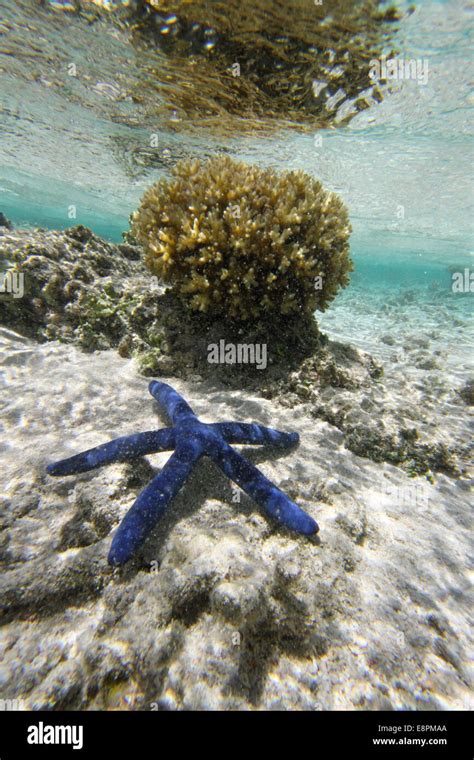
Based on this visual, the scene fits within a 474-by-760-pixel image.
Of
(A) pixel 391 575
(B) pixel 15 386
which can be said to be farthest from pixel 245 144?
(A) pixel 391 575

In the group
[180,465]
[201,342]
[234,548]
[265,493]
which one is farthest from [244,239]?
[234,548]

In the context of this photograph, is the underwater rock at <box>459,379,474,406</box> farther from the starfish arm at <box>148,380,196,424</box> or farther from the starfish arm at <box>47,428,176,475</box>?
the starfish arm at <box>47,428,176,475</box>

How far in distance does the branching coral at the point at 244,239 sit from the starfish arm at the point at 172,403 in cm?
142

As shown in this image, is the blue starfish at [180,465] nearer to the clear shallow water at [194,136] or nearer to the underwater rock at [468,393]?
the underwater rock at [468,393]

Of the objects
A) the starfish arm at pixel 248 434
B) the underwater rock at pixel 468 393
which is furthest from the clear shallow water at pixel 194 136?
the starfish arm at pixel 248 434

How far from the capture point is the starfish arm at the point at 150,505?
87.7 inches

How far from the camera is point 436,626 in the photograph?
239 cm

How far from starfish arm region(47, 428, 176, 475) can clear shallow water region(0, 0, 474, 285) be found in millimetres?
9978

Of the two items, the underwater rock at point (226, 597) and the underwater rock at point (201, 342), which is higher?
→ the underwater rock at point (201, 342)

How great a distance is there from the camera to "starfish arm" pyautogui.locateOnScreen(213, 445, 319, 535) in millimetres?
2588

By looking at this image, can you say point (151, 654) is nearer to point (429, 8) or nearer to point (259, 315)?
point (259, 315)

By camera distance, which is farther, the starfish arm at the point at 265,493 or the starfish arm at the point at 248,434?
the starfish arm at the point at 248,434

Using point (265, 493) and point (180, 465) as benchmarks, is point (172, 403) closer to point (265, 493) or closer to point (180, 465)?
point (180, 465)

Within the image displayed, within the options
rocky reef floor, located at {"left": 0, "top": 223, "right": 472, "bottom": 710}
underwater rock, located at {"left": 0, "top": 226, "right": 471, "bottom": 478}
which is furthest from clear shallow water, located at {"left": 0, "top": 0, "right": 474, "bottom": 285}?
rocky reef floor, located at {"left": 0, "top": 223, "right": 472, "bottom": 710}
